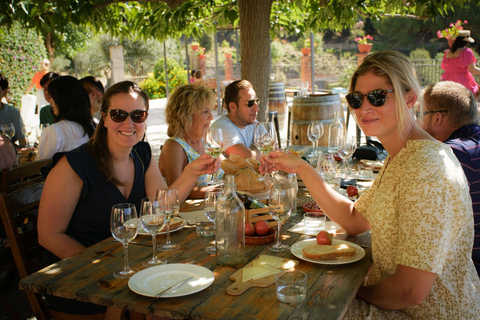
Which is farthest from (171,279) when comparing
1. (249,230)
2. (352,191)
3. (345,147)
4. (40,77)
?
(40,77)

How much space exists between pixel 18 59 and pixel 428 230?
15534mm

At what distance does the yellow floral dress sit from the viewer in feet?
5.88

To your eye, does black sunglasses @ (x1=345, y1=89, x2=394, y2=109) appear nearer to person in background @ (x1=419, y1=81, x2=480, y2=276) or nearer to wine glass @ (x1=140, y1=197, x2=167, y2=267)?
person in background @ (x1=419, y1=81, x2=480, y2=276)

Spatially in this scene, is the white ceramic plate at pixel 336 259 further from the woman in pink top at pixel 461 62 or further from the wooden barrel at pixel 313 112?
the woman in pink top at pixel 461 62

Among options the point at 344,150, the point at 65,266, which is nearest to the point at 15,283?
the point at 65,266

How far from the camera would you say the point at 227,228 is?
2002 millimetres

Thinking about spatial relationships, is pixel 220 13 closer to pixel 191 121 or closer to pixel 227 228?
pixel 191 121

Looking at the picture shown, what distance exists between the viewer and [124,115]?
2.68 meters

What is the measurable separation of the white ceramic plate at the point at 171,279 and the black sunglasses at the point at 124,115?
1060 millimetres

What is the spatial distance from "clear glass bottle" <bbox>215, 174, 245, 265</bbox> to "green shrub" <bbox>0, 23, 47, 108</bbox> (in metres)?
14.2

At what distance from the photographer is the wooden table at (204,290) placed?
1616 millimetres

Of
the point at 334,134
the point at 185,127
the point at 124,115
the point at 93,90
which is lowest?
the point at 334,134

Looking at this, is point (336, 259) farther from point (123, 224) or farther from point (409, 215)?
point (123, 224)

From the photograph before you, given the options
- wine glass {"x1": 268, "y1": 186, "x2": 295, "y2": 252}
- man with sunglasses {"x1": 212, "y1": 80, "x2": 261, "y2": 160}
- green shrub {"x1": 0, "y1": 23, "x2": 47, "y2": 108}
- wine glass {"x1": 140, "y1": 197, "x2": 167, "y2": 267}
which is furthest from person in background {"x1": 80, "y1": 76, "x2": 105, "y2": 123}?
green shrub {"x1": 0, "y1": 23, "x2": 47, "y2": 108}
